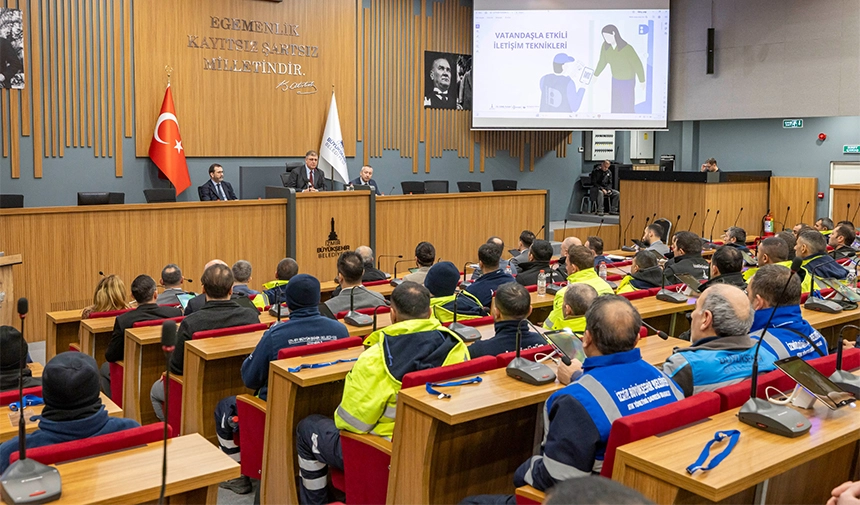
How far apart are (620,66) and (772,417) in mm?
9716

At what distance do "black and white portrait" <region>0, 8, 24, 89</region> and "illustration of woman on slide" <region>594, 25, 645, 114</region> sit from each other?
288 inches

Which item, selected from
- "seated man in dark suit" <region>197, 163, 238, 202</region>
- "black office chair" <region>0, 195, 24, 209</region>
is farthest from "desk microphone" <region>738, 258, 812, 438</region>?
"seated man in dark suit" <region>197, 163, 238, 202</region>

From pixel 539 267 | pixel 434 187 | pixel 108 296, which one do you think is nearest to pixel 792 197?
pixel 434 187

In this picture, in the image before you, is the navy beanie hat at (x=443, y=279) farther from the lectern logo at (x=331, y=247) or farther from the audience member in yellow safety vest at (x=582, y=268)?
the lectern logo at (x=331, y=247)

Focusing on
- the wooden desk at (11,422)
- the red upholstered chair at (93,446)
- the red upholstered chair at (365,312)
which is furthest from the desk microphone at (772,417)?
the red upholstered chair at (365,312)

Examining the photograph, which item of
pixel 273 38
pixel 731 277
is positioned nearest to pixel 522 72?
pixel 273 38

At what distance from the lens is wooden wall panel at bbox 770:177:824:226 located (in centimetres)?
1341

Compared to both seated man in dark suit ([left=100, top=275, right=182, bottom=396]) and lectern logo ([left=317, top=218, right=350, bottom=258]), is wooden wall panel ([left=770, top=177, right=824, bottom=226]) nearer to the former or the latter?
lectern logo ([left=317, top=218, right=350, bottom=258])

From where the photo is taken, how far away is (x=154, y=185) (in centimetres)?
1000

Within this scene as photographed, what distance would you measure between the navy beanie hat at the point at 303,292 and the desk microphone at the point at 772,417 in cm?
203

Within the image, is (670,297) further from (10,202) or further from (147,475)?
(10,202)

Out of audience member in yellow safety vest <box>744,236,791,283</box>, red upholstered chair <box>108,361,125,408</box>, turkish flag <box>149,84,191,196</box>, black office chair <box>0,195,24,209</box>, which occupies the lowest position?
red upholstered chair <box>108,361,125,408</box>

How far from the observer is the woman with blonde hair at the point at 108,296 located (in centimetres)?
537

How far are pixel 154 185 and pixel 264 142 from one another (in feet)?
5.10
